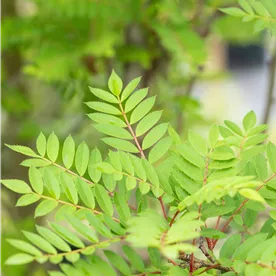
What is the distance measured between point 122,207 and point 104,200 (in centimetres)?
1

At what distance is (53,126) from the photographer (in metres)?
1.15

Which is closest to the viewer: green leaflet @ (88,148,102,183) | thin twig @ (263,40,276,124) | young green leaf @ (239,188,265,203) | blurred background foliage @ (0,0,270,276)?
young green leaf @ (239,188,265,203)

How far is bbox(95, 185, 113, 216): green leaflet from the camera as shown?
380 millimetres

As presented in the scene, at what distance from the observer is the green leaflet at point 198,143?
39cm

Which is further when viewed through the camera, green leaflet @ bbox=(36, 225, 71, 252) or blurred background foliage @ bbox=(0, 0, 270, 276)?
blurred background foliage @ bbox=(0, 0, 270, 276)

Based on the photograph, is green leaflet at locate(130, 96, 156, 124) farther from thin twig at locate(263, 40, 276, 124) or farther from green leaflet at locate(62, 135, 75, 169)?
thin twig at locate(263, 40, 276, 124)

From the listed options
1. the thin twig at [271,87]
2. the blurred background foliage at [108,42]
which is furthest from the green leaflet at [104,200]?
the thin twig at [271,87]

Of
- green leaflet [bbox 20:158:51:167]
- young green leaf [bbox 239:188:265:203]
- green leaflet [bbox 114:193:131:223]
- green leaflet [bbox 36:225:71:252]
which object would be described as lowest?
green leaflet [bbox 36:225:71:252]

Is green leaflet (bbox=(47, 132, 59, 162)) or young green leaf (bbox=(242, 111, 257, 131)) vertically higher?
young green leaf (bbox=(242, 111, 257, 131))

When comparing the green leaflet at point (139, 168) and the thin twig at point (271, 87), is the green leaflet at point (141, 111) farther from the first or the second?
the thin twig at point (271, 87)

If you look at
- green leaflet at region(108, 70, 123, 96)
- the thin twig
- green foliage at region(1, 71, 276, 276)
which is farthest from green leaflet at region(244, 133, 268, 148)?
the thin twig

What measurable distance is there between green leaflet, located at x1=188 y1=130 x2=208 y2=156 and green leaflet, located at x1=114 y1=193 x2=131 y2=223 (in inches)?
2.3

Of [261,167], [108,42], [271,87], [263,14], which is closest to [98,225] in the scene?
[261,167]

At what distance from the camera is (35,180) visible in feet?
1.24
